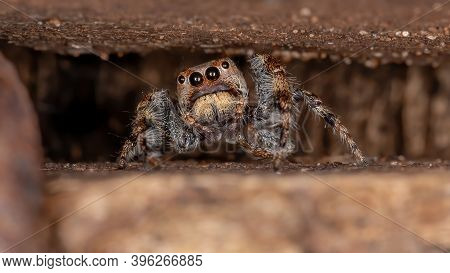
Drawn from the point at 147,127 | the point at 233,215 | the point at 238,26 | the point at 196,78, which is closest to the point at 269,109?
the point at 196,78

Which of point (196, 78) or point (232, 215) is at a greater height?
point (196, 78)

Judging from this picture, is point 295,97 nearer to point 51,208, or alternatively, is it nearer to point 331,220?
point 331,220

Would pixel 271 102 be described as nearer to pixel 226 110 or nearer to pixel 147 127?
pixel 226 110

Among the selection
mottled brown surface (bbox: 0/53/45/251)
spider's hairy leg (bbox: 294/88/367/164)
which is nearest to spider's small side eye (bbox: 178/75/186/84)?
spider's hairy leg (bbox: 294/88/367/164)

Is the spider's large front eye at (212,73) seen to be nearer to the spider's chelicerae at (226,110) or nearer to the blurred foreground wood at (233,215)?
the spider's chelicerae at (226,110)

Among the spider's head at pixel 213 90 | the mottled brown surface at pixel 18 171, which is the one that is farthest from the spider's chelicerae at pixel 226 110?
the mottled brown surface at pixel 18 171

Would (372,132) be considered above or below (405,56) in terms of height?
below

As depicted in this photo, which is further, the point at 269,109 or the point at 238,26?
the point at 269,109

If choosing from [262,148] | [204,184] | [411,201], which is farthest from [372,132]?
[204,184]
